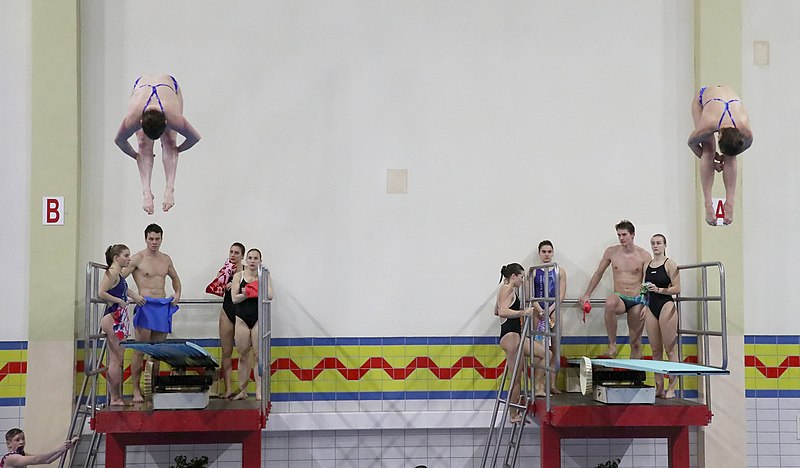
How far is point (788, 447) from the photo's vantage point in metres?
8.95

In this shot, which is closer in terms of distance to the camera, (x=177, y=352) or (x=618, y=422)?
(x=177, y=352)

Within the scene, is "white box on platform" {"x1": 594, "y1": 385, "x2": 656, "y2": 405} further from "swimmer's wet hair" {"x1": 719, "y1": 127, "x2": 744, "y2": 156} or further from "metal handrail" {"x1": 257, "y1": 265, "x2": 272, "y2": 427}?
"metal handrail" {"x1": 257, "y1": 265, "x2": 272, "y2": 427}

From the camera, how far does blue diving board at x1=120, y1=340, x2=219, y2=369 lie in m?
6.88

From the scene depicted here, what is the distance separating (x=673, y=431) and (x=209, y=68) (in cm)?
570

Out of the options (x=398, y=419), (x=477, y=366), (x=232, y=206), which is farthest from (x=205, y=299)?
(x=477, y=366)

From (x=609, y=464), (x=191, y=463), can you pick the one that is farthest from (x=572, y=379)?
(x=191, y=463)

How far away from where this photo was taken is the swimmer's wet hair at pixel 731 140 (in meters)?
6.43

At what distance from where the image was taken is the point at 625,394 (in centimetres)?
745

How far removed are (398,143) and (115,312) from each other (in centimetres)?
324

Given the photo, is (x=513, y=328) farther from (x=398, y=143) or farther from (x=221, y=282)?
(x=221, y=282)

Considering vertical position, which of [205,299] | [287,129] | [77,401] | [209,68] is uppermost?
[209,68]

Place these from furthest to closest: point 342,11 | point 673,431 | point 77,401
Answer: point 342,11 < point 77,401 < point 673,431

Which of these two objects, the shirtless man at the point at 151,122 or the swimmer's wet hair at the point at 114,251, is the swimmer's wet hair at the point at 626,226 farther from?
the swimmer's wet hair at the point at 114,251

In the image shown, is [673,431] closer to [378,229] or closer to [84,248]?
[378,229]
